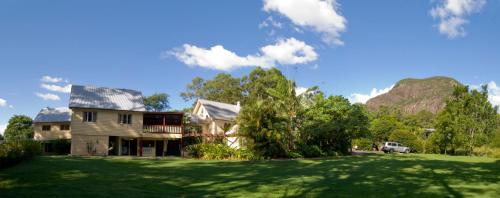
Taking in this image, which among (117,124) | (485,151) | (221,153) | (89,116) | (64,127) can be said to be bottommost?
(485,151)

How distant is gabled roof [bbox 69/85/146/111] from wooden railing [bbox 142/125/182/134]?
1.69 meters

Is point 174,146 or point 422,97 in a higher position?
point 422,97

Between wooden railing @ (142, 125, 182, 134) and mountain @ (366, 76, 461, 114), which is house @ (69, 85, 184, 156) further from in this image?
mountain @ (366, 76, 461, 114)

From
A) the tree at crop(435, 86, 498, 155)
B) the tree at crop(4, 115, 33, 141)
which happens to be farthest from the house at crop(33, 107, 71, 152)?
the tree at crop(435, 86, 498, 155)

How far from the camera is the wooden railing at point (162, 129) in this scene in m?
34.7

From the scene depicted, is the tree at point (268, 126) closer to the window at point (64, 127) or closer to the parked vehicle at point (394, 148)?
the parked vehicle at point (394, 148)

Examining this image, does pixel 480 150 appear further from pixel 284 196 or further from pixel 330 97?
pixel 284 196

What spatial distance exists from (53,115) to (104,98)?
1151 cm

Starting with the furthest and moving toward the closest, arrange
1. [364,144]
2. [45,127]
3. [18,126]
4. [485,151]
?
[18,126] < [364,144] < [45,127] < [485,151]

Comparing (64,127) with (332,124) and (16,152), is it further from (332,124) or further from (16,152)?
(332,124)

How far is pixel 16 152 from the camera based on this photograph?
16.9 metres

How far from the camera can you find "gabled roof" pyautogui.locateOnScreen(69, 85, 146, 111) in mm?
32688

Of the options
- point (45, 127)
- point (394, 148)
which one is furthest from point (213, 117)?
point (394, 148)

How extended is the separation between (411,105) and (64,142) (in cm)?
17727
